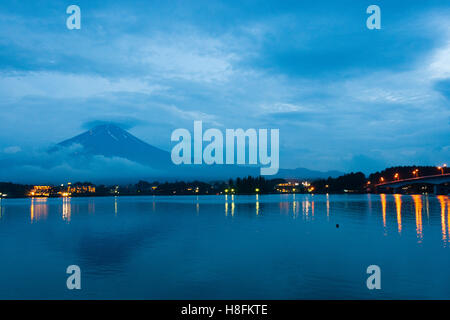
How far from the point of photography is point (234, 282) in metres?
19.7

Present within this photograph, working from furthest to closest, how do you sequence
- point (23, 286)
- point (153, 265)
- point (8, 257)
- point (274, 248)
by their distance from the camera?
point (274, 248), point (8, 257), point (153, 265), point (23, 286)

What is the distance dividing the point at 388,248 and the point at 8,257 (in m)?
28.9

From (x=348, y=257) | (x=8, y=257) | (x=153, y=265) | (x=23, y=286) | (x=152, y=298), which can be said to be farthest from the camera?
(x=8, y=257)

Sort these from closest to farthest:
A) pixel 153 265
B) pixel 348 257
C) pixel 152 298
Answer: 1. pixel 152 298
2. pixel 153 265
3. pixel 348 257

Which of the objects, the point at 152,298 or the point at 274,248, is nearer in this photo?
the point at 152,298

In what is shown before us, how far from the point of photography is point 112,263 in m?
24.8
